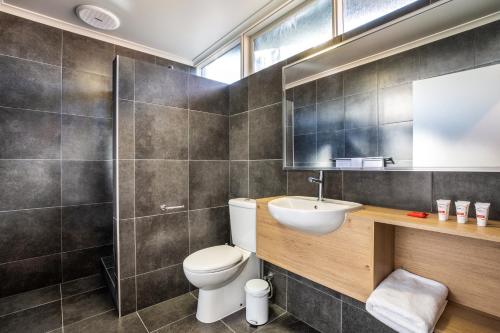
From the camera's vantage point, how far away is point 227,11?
2.12m

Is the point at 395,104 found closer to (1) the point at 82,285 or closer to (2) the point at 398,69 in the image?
(2) the point at 398,69

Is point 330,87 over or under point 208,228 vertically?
over

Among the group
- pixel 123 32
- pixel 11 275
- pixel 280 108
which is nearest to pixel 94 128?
pixel 123 32

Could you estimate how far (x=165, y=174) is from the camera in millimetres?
2066

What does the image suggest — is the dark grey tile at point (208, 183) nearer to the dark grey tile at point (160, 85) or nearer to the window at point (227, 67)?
the dark grey tile at point (160, 85)

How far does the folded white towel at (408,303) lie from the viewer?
92 centimetres

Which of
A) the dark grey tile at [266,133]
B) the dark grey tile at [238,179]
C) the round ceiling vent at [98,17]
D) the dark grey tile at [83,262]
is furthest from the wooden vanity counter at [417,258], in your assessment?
the round ceiling vent at [98,17]

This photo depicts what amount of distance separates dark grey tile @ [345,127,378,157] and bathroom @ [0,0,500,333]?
13mm

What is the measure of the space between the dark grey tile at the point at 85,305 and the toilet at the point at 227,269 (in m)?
0.82

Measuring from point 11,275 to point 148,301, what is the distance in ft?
4.11

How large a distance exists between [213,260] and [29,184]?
5.95 ft

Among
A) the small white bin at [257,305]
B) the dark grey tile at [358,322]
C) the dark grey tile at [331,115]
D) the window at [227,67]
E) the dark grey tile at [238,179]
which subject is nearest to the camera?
the dark grey tile at [358,322]

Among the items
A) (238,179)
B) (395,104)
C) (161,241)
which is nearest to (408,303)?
(395,104)

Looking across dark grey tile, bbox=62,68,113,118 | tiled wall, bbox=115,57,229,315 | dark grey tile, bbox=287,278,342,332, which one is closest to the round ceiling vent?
dark grey tile, bbox=62,68,113,118
